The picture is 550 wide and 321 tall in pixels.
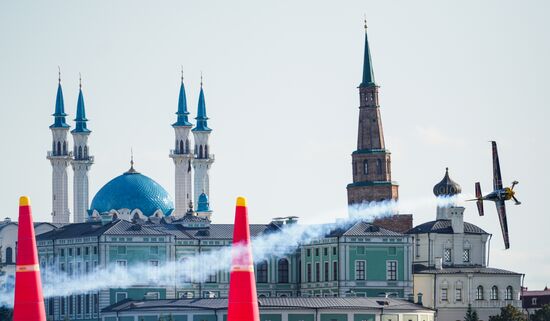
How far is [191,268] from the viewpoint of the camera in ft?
628

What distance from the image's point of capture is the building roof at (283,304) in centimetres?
16801

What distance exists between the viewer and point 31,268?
67625mm

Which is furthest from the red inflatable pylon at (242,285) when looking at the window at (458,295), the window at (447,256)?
the window at (447,256)

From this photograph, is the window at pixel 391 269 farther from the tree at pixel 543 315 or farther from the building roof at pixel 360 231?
the tree at pixel 543 315

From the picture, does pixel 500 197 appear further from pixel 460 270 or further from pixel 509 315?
pixel 460 270

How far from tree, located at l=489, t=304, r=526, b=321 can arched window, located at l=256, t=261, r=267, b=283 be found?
95.1ft

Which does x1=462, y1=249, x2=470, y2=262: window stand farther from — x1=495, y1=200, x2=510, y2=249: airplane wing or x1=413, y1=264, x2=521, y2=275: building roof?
x1=495, y1=200, x2=510, y2=249: airplane wing

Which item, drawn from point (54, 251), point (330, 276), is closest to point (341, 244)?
point (330, 276)

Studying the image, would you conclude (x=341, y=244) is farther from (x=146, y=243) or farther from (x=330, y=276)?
(x=146, y=243)

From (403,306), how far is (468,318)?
8596mm

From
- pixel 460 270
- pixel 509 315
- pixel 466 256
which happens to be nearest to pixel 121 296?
pixel 460 270

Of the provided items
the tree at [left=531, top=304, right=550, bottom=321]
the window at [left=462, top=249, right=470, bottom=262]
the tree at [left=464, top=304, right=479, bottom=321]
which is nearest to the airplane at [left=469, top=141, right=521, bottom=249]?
the tree at [left=464, top=304, right=479, bottom=321]

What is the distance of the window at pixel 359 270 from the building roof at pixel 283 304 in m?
9.99

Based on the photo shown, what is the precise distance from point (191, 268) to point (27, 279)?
12419cm
